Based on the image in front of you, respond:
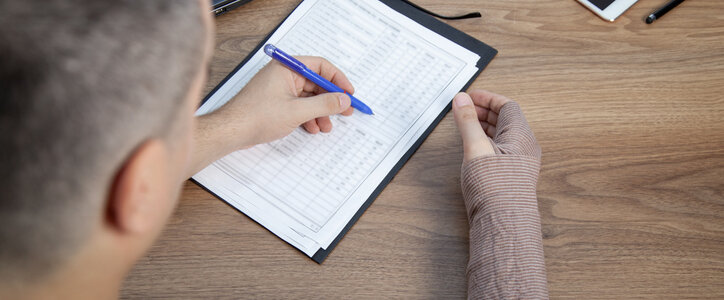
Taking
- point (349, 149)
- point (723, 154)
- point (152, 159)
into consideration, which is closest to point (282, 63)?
point (349, 149)

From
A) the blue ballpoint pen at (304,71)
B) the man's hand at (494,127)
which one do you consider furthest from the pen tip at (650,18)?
the blue ballpoint pen at (304,71)

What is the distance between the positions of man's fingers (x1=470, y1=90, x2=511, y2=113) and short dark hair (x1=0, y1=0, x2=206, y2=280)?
546mm

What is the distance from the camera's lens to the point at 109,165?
432 millimetres

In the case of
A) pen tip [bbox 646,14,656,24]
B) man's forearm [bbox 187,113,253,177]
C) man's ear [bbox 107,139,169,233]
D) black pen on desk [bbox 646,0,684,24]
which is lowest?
man's forearm [bbox 187,113,253,177]

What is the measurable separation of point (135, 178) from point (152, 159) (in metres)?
0.02

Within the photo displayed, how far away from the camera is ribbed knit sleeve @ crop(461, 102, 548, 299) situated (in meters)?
0.76

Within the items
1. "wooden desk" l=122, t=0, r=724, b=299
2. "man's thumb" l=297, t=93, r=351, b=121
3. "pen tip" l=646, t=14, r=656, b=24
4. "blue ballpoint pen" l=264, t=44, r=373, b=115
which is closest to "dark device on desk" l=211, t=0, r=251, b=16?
"wooden desk" l=122, t=0, r=724, b=299

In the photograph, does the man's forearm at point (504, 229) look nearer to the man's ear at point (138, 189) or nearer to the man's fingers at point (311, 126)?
the man's fingers at point (311, 126)

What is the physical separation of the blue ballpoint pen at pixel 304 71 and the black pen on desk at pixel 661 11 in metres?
0.51

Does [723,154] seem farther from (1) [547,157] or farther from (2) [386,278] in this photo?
(2) [386,278]

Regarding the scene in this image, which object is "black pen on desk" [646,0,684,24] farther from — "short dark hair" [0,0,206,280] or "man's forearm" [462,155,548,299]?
"short dark hair" [0,0,206,280]

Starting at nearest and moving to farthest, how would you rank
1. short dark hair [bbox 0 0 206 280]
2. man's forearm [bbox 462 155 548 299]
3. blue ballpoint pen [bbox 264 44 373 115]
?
short dark hair [bbox 0 0 206 280] < man's forearm [bbox 462 155 548 299] < blue ballpoint pen [bbox 264 44 373 115]

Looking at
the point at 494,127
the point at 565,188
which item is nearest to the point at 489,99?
the point at 494,127

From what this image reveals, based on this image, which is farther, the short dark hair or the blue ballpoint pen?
the blue ballpoint pen
